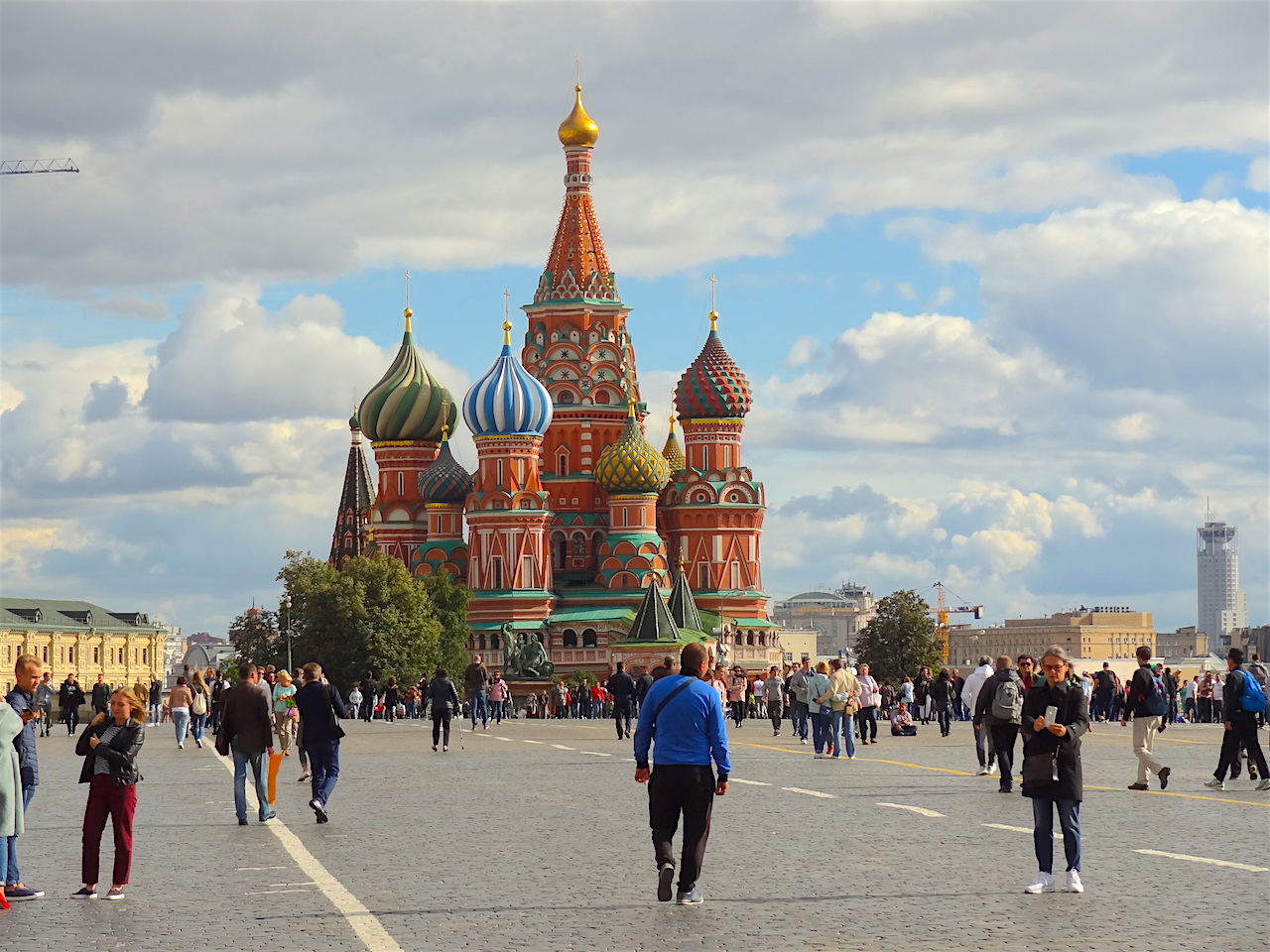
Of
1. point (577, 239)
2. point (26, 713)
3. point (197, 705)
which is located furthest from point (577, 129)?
point (26, 713)

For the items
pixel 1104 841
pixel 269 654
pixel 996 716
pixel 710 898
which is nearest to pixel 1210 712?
pixel 996 716

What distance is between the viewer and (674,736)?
1316 cm

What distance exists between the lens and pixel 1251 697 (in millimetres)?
22250

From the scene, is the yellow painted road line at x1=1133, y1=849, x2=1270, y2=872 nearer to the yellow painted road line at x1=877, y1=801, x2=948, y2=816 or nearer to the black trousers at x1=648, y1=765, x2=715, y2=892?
the yellow painted road line at x1=877, y1=801, x2=948, y2=816

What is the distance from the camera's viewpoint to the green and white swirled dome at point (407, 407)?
352 feet

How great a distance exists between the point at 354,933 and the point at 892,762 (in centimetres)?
1757

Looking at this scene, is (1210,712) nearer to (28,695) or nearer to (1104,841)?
(1104,841)

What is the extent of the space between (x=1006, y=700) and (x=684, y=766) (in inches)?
433

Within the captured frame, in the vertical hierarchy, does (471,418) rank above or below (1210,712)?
above

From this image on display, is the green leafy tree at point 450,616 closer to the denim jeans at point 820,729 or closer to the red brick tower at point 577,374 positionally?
the red brick tower at point 577,374

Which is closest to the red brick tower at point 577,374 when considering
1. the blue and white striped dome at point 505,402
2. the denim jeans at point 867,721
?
the blue and white striped dome at point 505,402

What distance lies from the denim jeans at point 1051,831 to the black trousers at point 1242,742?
9.16m

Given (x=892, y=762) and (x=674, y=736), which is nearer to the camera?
(x=674, y=736)

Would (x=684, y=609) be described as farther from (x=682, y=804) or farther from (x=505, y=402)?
(x=682, y=804)
